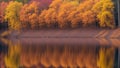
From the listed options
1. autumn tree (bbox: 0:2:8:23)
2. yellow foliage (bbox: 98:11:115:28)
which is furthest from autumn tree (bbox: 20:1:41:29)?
yellow foliage (bbox: 98:11:115:28)

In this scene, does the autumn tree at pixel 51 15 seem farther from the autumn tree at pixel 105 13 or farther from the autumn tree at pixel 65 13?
the autumn tree at pixel 105 13

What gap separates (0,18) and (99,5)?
78.3 feet

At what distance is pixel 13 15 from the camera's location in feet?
286

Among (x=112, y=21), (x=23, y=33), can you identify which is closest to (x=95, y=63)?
(x=112, y=21)

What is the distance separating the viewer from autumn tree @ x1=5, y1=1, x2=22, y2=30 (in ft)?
285

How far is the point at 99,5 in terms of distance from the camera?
254 ft

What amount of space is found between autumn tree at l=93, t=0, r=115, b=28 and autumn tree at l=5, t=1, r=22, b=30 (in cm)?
1850

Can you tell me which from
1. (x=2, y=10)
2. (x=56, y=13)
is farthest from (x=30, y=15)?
(x=2, y=10)

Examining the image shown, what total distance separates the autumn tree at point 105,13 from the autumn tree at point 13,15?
728 inches

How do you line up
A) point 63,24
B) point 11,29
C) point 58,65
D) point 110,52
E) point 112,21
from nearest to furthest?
point 58,65, point 110,52, point 112,21, point 63,24, point 11,29

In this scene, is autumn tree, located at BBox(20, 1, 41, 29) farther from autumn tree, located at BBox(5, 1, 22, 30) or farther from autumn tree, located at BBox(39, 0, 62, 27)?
autumn tree, located at BBox(5, 1, 22, 30)

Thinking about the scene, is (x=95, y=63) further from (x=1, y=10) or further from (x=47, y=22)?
(x=1, y=10)

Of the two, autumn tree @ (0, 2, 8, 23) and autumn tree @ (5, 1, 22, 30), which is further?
autumn tree @ (0, 2, 8, 23)

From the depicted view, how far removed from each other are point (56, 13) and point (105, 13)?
1205cm
